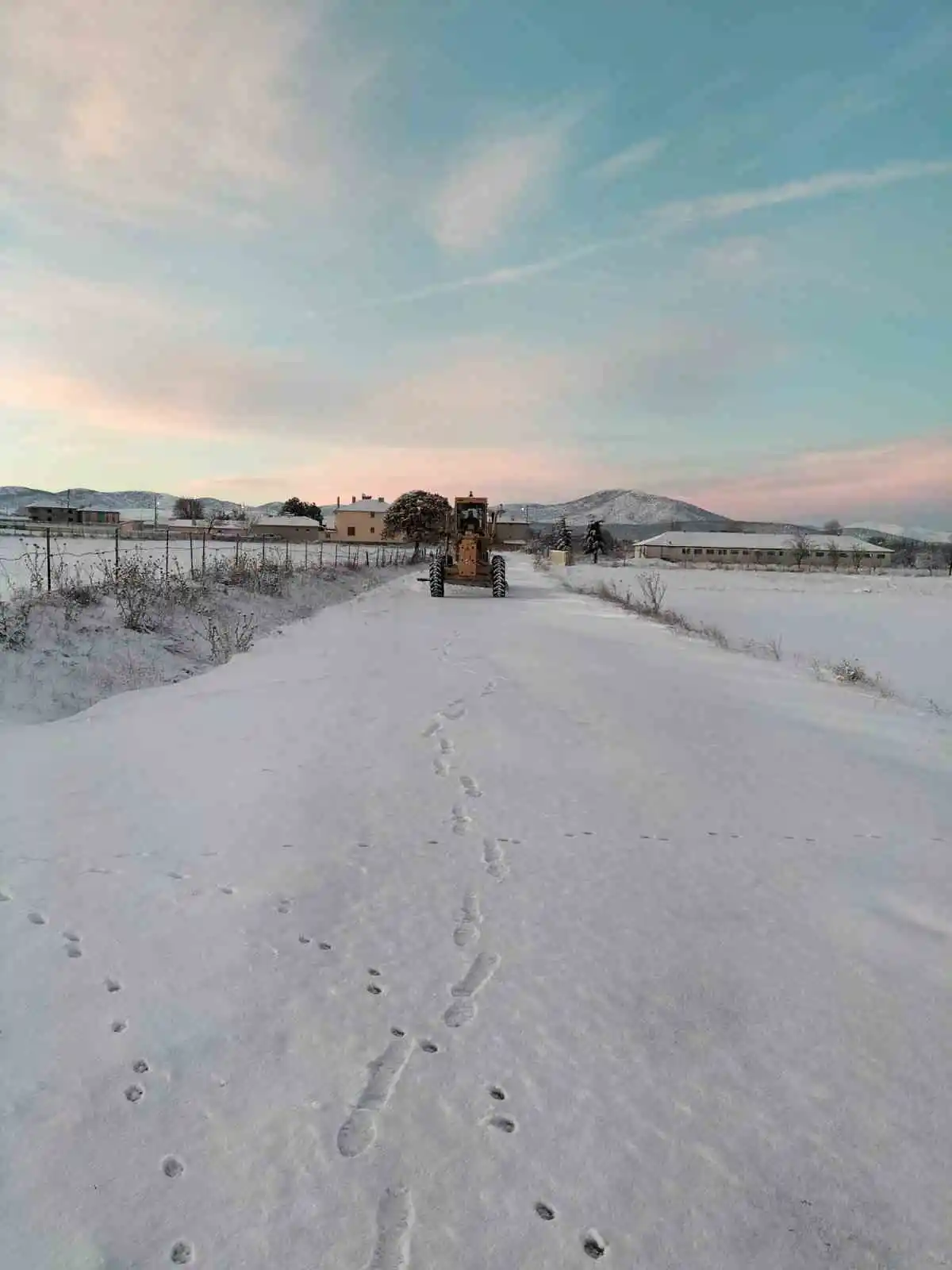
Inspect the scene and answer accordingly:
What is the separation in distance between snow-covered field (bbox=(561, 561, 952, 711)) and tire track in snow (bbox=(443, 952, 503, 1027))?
784cm

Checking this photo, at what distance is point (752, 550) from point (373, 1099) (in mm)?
95754

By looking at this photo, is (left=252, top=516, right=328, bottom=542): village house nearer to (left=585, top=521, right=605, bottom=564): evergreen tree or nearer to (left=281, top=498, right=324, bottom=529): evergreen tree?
(left=281, top=498, right=324, bottom=529): evergreen tree

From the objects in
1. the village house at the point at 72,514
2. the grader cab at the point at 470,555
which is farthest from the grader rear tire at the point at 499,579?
the village house at the point at 72,514

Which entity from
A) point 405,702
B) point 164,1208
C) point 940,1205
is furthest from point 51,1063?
point 405,702

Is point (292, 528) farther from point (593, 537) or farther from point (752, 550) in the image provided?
point (752, 550)

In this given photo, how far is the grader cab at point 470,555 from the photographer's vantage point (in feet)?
64.6

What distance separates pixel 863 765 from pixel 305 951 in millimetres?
4160

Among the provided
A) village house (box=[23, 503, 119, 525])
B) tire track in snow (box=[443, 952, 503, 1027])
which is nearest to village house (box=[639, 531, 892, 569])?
village house (box=[23, 503, 119, 525])

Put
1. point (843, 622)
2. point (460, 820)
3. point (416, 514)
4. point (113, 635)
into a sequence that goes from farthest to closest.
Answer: point (416, 514), point (843, 622), point (113, 635), point (460, 820)

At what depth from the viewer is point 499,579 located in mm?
19578

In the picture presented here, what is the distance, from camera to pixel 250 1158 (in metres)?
1.74

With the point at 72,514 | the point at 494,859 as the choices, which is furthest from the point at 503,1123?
the point at 72,514

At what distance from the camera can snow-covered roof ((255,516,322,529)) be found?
86.1 metres

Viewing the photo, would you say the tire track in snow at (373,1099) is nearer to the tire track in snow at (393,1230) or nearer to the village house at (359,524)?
the tire track in snow at (393,1230)
